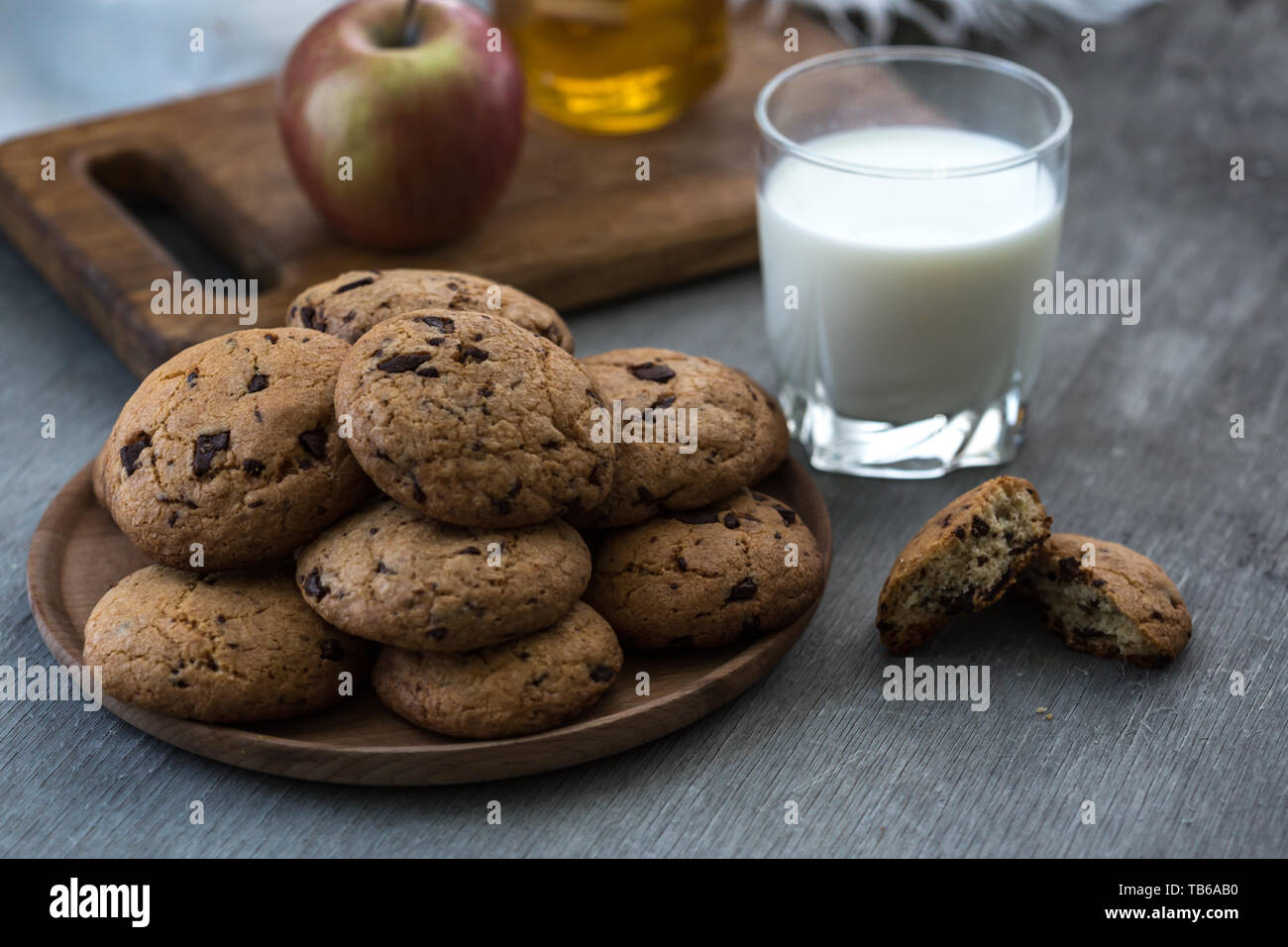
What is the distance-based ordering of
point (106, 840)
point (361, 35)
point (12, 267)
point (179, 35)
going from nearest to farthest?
point (106, 840) → point (361, 35) → point (12, 267) → point (179, 35)

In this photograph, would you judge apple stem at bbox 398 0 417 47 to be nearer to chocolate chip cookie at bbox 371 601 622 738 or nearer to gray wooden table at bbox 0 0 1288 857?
gray wooden table at bbox 0 0 1288 857

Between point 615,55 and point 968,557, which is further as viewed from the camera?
point 615,55

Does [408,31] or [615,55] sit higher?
[408,31]

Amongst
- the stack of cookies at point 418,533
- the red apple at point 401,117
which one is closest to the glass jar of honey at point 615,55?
the red apple at point 401,117

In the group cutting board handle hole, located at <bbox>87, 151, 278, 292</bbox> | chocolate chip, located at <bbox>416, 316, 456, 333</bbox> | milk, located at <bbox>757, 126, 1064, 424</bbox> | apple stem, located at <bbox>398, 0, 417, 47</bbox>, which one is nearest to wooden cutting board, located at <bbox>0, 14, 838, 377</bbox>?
cutting board handle hole, located at <bbox>87, 151, 278, 292</bbox>

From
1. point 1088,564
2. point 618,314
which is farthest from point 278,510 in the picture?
point 618,314

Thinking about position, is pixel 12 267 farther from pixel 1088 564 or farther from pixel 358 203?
pixel 1088 564

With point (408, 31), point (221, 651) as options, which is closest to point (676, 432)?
point (221, 651)

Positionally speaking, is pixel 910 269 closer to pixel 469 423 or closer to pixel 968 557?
pixel 968 557
